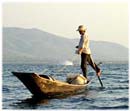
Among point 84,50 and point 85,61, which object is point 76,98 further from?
point 84,50

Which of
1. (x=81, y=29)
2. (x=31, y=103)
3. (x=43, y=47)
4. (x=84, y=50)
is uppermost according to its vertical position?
(x=81, y=29)

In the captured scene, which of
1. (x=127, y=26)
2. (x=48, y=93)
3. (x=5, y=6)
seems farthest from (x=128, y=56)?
(x=5, y=6)

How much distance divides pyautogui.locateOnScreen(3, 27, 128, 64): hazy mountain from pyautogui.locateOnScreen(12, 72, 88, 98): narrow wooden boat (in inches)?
19.1

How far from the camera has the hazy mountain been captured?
10.6 metres

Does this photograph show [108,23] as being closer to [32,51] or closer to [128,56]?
[128,56]

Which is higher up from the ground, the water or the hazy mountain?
the hazy mountain

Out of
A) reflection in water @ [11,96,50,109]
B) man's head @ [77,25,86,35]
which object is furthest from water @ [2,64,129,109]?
man's head @ [77,25,86,35]

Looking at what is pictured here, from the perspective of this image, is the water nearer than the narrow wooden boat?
Yes

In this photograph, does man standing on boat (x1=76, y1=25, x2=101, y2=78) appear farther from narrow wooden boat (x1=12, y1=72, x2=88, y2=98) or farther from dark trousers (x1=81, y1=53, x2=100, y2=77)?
narrow wooden boat (x1=12, y1=72, x2=88, y2=98)

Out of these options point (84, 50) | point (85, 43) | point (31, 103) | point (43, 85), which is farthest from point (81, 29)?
point (31, 103)

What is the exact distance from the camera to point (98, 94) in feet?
34.9

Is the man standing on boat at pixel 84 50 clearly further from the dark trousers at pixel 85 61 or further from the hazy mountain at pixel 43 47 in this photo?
the hazy mountain at pixel 43 47

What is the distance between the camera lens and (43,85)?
1030cm

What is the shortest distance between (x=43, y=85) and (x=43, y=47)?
1065 millimetres
